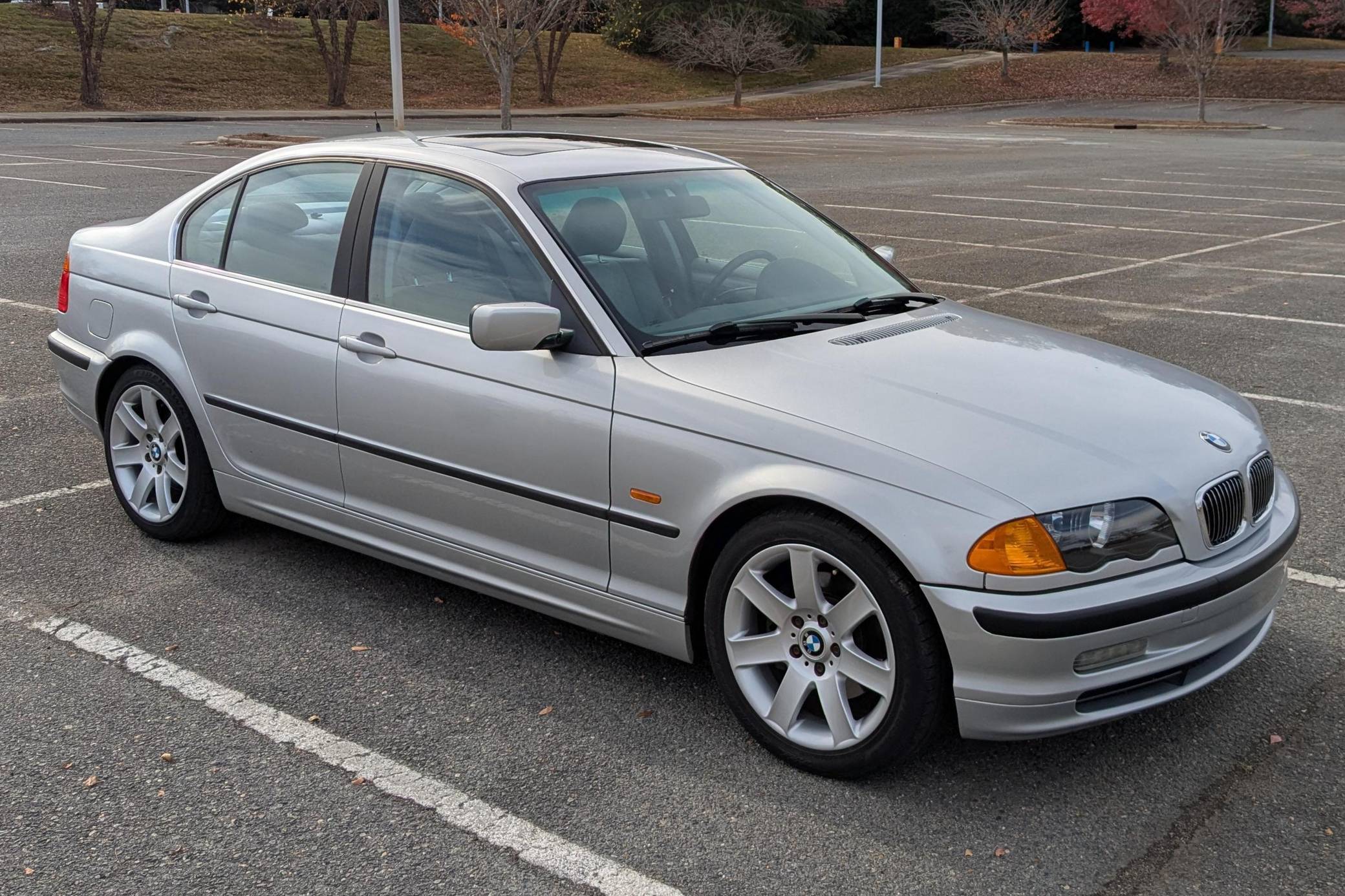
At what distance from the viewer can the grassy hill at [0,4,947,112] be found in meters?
39.4

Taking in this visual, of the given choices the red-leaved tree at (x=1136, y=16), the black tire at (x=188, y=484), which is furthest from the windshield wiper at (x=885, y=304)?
the red-leaved tree at (x=1136, y=16)

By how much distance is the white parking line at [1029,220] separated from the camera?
1509 cm

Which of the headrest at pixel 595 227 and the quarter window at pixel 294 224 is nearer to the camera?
the headrest at pixel 595 227

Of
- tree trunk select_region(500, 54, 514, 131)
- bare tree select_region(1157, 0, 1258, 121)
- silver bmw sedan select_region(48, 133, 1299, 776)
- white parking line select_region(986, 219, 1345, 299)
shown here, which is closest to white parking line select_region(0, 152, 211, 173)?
tree trunk select_region(500, 54, 514, 131)

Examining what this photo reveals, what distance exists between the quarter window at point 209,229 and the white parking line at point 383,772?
143 cm

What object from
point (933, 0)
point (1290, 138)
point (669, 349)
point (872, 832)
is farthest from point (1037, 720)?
point (933, 0)

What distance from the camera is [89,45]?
115ft

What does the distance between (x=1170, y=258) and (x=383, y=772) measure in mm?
11387

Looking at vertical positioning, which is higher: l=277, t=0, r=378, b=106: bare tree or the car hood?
l=277, t=0, r=378, b=106: bare tree

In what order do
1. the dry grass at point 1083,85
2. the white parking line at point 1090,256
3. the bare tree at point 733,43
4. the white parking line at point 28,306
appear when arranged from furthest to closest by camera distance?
the dry grass at point 1083,85 < the bare tree at point 733,43 < the white parking line at point 1090,256 < the white parking line at point 28,306

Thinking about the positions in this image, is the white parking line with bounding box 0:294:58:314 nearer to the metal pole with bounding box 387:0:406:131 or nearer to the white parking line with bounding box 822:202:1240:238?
the white parking line with bounding box 822:202:1240:238

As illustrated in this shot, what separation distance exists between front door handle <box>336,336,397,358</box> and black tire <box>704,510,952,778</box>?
138cm

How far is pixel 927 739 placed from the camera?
3.32m

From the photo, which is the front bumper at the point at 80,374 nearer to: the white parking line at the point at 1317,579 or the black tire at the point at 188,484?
the black tire at the point at 188,484
